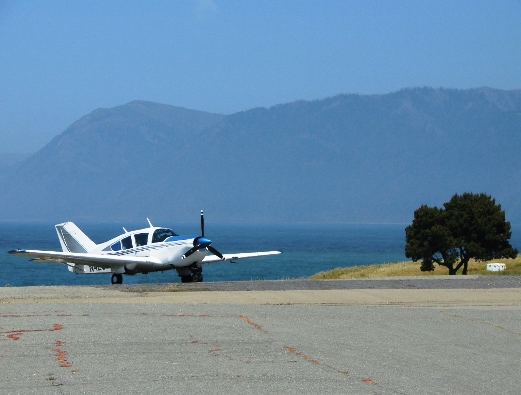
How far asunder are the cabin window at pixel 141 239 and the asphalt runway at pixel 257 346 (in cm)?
1101

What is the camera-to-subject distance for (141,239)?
101 ft

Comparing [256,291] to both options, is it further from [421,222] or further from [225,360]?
[421,222]

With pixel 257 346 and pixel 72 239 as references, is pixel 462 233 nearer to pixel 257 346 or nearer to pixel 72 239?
pixel 72 239

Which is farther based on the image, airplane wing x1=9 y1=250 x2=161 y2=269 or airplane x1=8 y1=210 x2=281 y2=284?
airplane wing x1=9 y1=250 x2=161 y2=269

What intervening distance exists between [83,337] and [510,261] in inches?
1549

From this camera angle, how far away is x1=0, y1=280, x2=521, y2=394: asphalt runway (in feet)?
31.4

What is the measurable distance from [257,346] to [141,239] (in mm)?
19332

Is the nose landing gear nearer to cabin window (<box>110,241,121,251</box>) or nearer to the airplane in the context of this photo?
the airplane

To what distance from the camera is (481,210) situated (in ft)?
151

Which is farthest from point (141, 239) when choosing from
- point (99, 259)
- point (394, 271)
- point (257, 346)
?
point (394, 271)

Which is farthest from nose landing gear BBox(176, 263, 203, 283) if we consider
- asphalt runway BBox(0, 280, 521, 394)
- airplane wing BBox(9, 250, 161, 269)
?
asphalt runway BBox(0, 280, 521, 394)

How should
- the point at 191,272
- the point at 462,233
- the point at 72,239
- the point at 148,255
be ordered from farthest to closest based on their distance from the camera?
the point at 462,233
the point at 72,239
the point at 148,255
the point at 191,272

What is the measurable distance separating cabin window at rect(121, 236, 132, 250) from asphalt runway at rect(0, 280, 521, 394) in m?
11.3

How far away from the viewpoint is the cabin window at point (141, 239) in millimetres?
30788
